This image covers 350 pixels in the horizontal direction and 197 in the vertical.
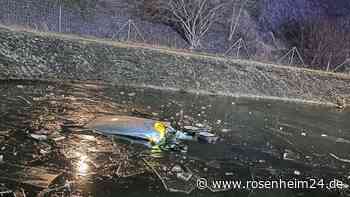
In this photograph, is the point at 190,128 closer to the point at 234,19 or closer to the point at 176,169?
the point at 176,169

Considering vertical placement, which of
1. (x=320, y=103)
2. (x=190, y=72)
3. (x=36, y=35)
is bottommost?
(x=320, y=103)

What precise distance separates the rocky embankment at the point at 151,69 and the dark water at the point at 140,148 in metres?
1.51

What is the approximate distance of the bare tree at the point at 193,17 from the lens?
30109mm

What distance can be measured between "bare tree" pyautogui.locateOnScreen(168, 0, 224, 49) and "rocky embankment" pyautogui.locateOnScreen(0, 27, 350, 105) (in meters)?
5.48

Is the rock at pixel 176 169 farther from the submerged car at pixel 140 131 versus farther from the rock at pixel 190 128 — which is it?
the rock at pixel 190 128

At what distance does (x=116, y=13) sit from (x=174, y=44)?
14.1 feet

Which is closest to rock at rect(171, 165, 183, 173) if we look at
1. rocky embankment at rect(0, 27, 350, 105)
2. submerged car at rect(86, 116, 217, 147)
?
submerged car at rect(86, 116, 217, 147)

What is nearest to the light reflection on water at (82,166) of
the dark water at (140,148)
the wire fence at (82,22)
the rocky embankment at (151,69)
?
the dark water at (140,148)

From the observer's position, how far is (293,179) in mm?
10531

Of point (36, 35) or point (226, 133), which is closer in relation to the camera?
point (226, 133)

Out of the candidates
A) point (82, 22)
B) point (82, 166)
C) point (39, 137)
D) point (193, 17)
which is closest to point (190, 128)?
point (39, 137)

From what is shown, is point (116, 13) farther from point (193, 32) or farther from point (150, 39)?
point (193, 32)

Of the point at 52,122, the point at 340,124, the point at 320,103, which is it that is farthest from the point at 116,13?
the point at 52,122

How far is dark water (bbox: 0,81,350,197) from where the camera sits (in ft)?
28.9
